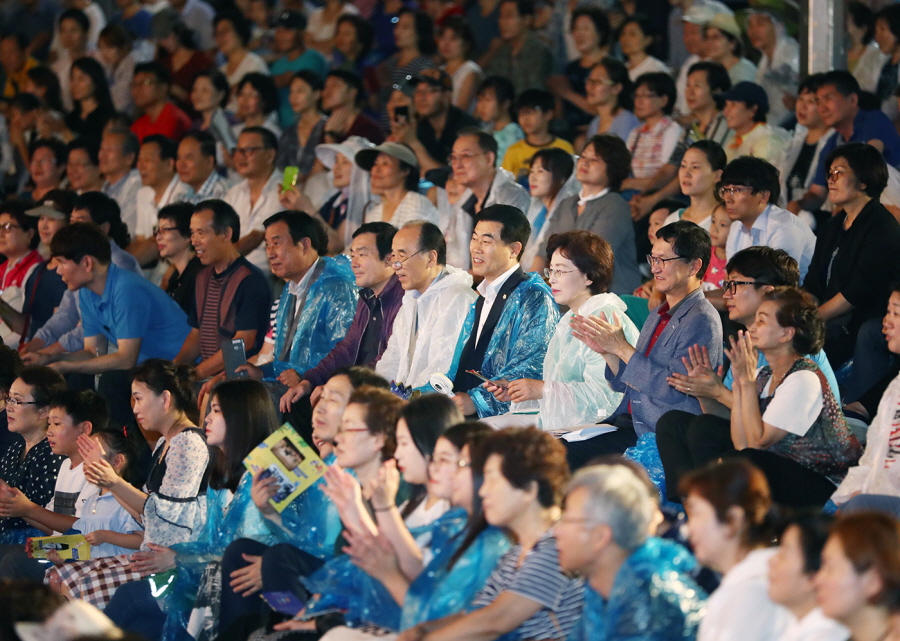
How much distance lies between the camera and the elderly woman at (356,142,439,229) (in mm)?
6566

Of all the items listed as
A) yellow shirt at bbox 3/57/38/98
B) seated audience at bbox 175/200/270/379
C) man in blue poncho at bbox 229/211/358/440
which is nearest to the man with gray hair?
man in blue poncho at bbox 229/211/358/440

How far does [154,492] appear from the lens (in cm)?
426

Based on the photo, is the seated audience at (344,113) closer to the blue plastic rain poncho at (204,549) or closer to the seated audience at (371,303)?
the seated audience at (371,303)

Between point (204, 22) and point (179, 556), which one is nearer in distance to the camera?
point (179, 556)

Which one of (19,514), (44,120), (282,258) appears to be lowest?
(44,120)

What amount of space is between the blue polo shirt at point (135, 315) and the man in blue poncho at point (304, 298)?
2.09 ft

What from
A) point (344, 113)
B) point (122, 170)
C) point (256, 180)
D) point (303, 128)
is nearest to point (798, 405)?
point (256, 180)

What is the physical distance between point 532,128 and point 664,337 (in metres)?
3.18

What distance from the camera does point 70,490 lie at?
4840 millimetres

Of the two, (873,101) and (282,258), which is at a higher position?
(873,101)

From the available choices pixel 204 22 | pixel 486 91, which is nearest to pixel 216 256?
pixel 486 91

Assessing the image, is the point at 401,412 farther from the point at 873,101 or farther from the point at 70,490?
the point at 873,101

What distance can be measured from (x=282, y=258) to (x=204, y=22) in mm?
5355

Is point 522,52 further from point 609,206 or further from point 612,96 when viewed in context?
point 609,206
